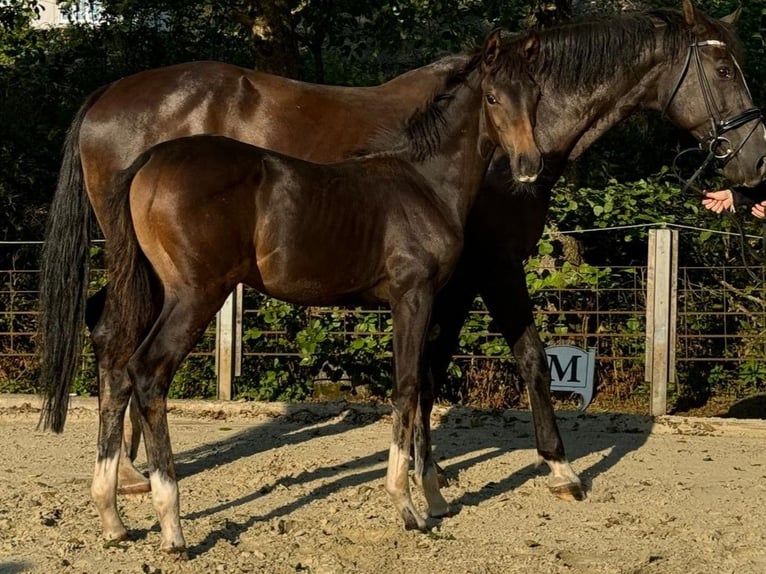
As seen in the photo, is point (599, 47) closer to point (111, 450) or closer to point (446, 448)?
point (446, 448)

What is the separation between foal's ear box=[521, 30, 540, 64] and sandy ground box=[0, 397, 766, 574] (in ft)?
6.96

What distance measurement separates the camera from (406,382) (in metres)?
5.04

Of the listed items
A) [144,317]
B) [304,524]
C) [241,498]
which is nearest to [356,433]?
[241,498]

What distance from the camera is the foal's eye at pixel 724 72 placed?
5.96 metres

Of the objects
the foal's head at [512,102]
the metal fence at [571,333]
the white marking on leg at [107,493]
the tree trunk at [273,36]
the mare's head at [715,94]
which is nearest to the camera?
the white marking on leg at [107,493]

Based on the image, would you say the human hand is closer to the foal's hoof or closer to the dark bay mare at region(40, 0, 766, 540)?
the dark bay mare at region(40, 0, 766, 540)

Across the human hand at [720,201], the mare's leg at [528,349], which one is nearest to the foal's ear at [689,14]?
the human hand at [720,201]

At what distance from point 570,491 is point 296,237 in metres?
2.04

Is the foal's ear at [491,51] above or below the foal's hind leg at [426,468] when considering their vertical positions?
above

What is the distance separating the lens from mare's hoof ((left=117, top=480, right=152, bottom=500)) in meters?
5.73

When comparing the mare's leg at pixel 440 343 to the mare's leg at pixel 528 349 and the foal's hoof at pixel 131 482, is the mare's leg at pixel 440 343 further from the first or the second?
the foal's hoof at pixel 131 482

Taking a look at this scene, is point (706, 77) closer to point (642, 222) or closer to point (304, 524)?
point (304, 524)

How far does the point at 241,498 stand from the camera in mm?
5719

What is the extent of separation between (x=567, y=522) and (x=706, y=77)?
238cm
